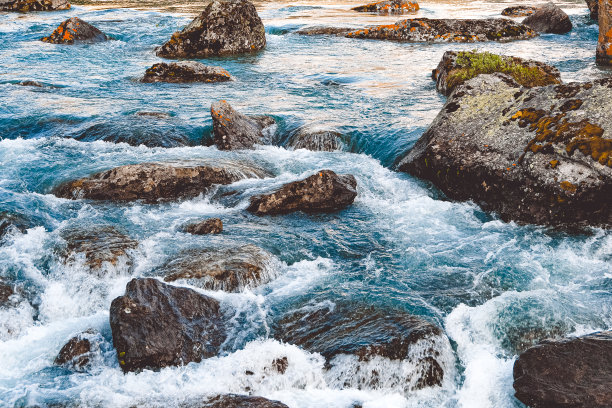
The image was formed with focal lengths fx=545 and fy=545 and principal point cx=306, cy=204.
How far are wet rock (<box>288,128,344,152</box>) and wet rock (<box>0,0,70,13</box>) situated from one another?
3002 cm

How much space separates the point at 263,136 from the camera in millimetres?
13508

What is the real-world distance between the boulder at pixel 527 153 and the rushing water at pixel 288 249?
0.38 m

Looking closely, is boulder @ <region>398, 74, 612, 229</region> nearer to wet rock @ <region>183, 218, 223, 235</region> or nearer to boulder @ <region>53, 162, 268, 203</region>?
boulder @ <region>53, 162, 268, 203</region>

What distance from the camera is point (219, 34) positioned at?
2342cm

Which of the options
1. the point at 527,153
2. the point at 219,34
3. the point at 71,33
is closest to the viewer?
the point at 527,153

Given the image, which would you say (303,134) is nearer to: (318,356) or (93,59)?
(318,356)

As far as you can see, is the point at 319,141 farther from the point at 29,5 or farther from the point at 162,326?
the point at 29,5

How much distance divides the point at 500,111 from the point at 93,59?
17469mm

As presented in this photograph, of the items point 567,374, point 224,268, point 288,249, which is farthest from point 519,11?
point 567,374

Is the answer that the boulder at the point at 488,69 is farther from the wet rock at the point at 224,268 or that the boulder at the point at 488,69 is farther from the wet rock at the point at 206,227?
the wet rock at the point at 224,268

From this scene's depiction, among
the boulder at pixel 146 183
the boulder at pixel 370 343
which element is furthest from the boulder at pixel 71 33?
the boulder at pixel 370 343

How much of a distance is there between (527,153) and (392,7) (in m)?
28.0

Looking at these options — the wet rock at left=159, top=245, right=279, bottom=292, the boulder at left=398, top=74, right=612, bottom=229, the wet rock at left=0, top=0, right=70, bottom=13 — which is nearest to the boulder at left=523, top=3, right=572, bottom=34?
the boulder at left=398, top=74, right=612, bottom=229

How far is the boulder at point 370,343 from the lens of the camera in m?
5.94
